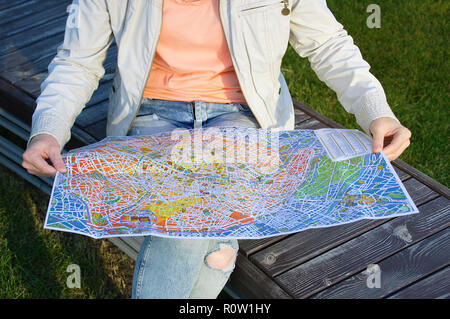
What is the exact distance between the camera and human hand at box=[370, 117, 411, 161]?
1.72m

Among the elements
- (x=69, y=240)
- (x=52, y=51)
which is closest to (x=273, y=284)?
(x=69, y=240)

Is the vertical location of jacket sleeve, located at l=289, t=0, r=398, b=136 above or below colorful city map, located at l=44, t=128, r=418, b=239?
above

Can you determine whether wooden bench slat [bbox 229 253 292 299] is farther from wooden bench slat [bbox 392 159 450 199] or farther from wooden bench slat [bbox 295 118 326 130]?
wooden bench slat [bbox 295 118 326 130]

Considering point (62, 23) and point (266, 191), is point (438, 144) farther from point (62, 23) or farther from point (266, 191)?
point (62, 23)

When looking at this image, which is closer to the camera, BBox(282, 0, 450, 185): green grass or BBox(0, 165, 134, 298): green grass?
BBox(0, 165, 134, 298): green grass

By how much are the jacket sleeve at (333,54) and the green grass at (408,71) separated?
4.06 ft

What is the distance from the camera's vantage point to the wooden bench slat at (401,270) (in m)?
1.92

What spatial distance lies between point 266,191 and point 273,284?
0.40 metres

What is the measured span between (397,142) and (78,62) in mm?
1044

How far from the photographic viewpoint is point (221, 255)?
1.81m

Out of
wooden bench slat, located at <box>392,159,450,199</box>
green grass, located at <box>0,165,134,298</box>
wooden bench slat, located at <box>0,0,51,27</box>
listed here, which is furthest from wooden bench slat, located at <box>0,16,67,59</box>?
wooden bench slat, located at <box>392,159,450,199</box>

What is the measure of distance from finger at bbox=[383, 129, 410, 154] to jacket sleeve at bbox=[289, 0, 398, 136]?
15cm

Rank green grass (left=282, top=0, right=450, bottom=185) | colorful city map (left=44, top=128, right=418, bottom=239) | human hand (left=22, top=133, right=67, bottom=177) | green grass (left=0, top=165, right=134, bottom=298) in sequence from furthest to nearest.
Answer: green grass (left=282, top=0, right=450, bottom=185)
green grass (left=0, top=165, right=134, bottom=298)
human hand (left=22, top=133, right=67, bottom=177)
colorful city map (left=44, top=128, right=418, bottom=239)

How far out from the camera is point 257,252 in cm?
209
